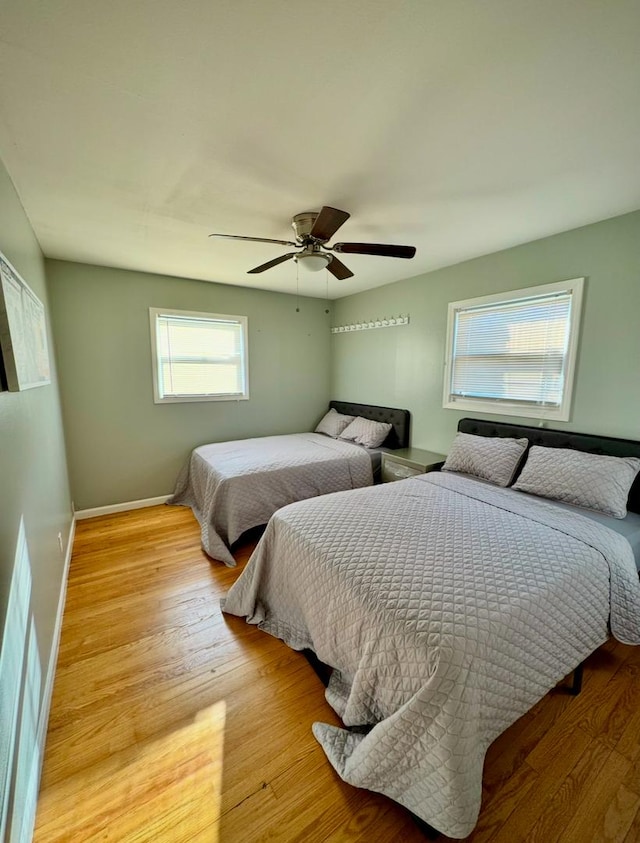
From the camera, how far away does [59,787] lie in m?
1.23

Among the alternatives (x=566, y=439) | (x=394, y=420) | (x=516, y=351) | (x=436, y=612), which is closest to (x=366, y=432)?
(x=394, y=420)

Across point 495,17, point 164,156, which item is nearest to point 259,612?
point 164,156

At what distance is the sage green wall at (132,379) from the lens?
319cm

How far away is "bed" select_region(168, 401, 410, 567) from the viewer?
2.78 meters

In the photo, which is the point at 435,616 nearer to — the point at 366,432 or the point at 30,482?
the point at 30,482

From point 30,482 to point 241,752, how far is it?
4.89 feet

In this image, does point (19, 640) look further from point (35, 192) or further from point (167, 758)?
point (35, 192)

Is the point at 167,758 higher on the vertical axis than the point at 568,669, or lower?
lower

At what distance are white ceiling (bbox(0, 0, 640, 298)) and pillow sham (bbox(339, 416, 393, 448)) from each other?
2.07 meters

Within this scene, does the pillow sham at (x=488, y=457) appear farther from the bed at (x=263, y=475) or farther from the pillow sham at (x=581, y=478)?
the bed at (x=263, y=475)

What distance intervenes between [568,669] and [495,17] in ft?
7.48

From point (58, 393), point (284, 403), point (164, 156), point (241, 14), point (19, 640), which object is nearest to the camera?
point (241, 14)

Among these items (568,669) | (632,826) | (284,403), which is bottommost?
(632,826)

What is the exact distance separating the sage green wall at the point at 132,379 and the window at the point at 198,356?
0.28 feet
